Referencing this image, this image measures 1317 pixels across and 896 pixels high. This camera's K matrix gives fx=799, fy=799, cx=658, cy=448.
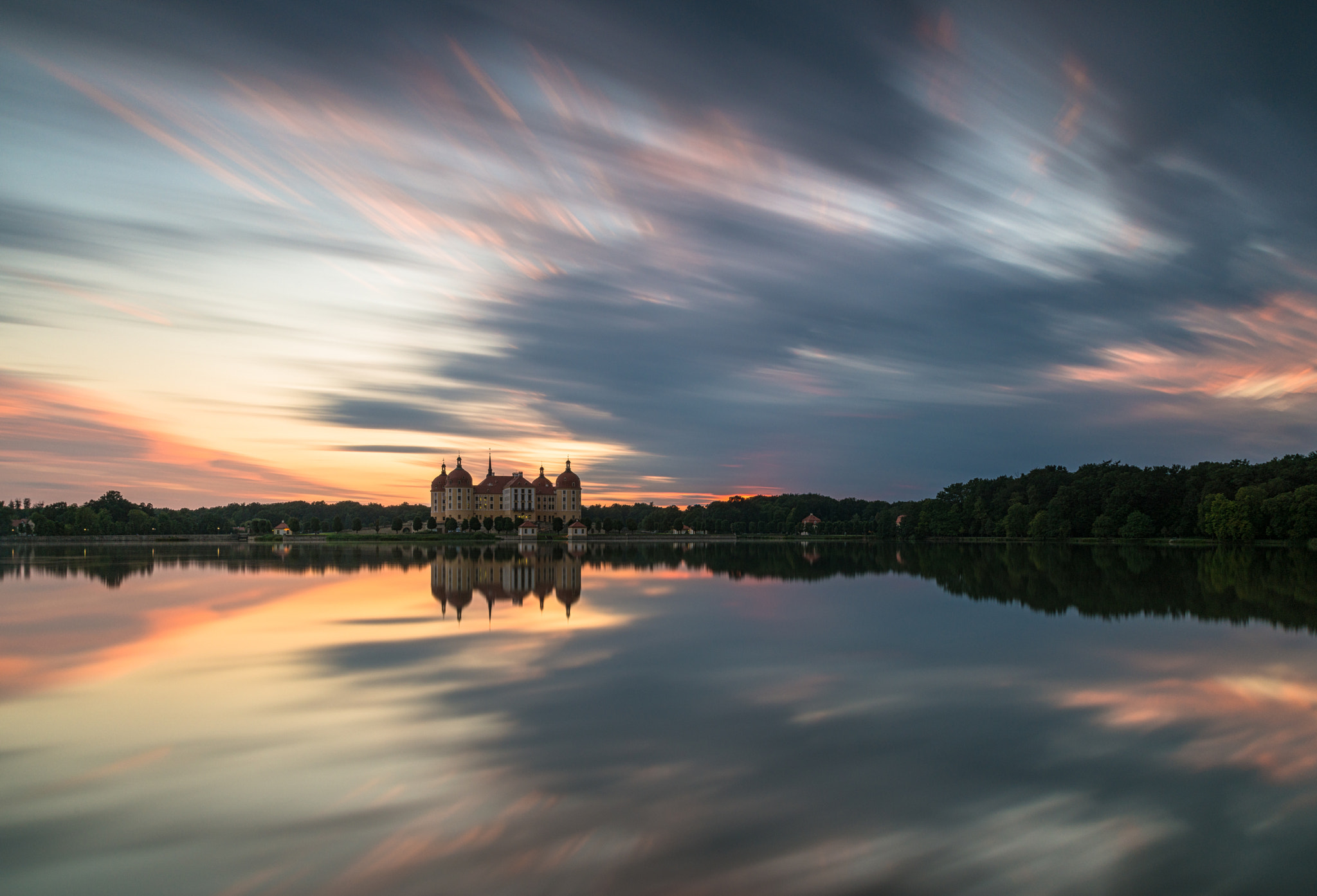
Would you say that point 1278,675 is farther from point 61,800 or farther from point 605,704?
point 61,800

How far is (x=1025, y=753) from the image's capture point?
28.4ft

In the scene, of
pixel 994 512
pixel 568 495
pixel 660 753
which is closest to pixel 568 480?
pixel 568 495

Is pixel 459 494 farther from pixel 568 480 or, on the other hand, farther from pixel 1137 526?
pixel 1137 526

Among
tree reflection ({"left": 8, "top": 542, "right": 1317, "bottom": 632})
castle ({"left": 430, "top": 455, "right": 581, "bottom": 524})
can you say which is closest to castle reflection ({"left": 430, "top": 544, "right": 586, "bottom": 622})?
tree reflection ({"left": 8, "top": 542, "right": 1317, "bottom": 632})

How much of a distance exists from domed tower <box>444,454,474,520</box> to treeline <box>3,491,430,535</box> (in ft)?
11.4

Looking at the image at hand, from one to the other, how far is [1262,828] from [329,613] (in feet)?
65.5

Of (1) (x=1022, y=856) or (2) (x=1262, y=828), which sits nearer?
(1) (x=1022, y=856)

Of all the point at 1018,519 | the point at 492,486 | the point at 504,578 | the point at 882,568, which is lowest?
the point at 882,568

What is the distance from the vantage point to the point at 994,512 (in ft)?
291

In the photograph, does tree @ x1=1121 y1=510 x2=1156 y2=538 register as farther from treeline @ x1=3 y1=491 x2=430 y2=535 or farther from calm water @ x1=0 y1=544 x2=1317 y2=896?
treeline @ x1=3 y1=491 x2=430 y2=535

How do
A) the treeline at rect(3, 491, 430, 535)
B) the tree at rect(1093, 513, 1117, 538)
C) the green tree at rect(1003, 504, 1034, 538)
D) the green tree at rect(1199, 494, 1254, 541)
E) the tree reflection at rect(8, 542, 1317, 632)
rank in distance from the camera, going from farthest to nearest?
the treeline at rect(3, 491, 430, 535) → the green tree at rect(1003, 504, 1034, 538) → the tree at rect(1093, 513, 1117, 538) → the green tree at rect(1199, 494, 1254, 541) → the tree reflection at rect(8, 542, 1317, 632)

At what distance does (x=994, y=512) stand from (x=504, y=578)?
70.5m

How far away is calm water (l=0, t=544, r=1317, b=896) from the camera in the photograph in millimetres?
5984

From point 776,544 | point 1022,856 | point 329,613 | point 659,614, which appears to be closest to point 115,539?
point 776,544
